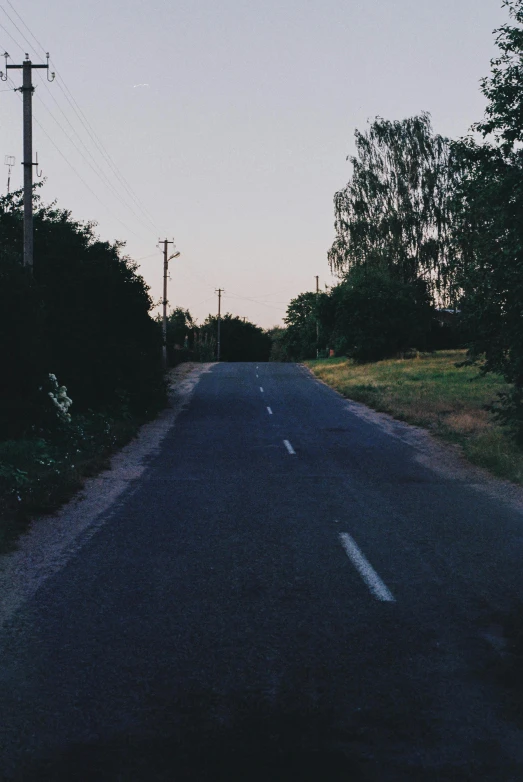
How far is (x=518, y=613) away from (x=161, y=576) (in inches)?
122

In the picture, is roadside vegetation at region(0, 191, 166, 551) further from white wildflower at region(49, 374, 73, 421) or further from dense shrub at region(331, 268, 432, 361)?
dense shrub at region(331, 268, 432, 361)

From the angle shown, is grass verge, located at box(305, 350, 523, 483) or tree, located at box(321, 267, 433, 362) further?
tree, located at box(321, 267, 433, 362)

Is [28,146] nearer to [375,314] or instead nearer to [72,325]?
[72,325]

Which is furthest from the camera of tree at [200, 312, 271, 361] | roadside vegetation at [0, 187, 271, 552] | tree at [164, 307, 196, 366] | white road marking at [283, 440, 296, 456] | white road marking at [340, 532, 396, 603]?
tree at [200, 312, 271, 361]

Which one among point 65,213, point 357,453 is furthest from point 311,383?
point 357,453

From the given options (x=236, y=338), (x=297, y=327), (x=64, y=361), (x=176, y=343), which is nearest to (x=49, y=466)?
(x=64, y=361)

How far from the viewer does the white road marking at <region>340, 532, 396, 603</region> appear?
20.6ft

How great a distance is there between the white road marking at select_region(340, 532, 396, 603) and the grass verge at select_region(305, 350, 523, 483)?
5.16 m

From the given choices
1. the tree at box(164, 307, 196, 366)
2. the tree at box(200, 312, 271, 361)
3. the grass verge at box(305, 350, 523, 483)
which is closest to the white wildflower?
the grass verge at box(305, 350, 523, 483)

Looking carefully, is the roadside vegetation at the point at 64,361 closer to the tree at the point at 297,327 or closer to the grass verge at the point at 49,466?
the grass verge at the point at 49,466

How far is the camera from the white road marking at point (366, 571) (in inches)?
247

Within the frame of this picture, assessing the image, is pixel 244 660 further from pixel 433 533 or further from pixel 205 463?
pixel 205 463

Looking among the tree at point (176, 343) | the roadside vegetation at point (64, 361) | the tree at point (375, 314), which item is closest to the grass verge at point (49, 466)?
the roadside vegetation at point (64, 361)

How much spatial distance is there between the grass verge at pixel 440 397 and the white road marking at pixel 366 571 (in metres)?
5.16
